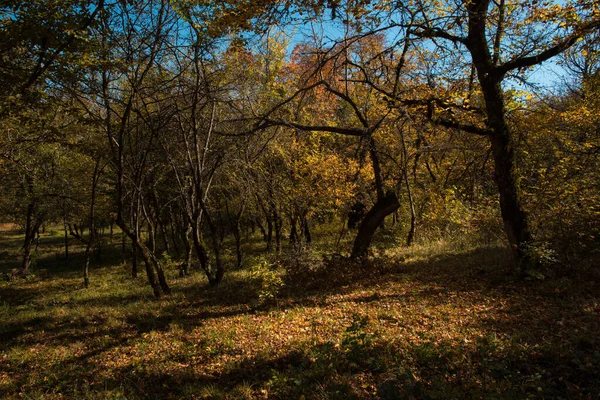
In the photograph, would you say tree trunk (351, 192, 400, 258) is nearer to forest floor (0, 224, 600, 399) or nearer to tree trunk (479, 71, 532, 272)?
forest floor (0, 224, 600, 399)

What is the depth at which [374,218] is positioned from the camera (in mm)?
10445

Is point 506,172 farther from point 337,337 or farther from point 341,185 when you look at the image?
point 341,185

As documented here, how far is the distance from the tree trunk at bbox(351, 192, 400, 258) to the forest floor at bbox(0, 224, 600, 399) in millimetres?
581

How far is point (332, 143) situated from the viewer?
56.7ft

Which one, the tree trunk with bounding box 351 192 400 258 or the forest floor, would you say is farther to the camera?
the tree trunk with bounding box 351 192 400 258

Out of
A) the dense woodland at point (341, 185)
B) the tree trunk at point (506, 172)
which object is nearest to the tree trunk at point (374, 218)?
the dense woodland at point (341, 185)

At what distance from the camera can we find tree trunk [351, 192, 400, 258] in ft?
33.3

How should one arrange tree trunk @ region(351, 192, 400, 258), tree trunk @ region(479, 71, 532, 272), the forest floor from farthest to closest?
tree trunk @ region(351, 192, 400, 258) < tree trunk @ region(479, 71, 532, 272) < the forest floor

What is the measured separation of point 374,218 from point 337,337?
204 inches

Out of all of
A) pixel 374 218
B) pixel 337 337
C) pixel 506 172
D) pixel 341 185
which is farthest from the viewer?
Result: pixel 341 185

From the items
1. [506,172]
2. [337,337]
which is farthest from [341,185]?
[337,337]

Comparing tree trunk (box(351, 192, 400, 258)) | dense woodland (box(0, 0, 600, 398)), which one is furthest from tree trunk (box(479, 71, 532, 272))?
tree trunk (box(351, 192, 400, 258))

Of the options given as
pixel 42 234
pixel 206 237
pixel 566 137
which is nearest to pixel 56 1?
pixel 566 137

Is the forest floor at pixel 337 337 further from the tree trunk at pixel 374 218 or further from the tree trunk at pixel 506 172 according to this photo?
the tree trunk at pixel 506 172
